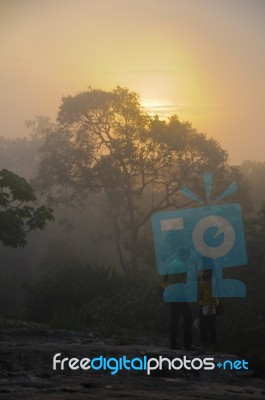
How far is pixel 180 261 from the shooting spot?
32.9 ft

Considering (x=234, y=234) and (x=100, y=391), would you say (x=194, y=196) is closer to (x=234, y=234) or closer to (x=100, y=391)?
(x=234, y=234)

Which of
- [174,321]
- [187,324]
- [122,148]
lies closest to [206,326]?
[187,324]

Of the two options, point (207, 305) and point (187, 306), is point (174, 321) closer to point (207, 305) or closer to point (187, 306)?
point (187, 306)

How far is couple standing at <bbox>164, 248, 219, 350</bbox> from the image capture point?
997cm

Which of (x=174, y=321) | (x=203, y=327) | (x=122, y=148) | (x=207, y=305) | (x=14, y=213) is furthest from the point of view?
(x=122, y=148)

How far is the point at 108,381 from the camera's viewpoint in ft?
22.4

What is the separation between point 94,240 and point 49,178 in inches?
359

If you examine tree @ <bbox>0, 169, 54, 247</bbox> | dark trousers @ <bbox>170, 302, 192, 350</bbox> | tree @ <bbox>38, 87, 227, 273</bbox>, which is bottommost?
dark trousers @ <bbox>170, 302, 192, 350</bbox>

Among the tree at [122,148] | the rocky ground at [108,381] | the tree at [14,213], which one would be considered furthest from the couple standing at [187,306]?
the tree at [122,148]

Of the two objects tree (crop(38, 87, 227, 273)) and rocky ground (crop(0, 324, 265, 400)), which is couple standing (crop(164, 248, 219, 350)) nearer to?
rocky ground (crop(0, 324, 265, 400))

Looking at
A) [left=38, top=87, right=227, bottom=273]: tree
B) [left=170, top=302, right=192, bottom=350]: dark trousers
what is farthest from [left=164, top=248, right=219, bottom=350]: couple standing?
[left=38, top=87, right=227, bottom=273]: tree

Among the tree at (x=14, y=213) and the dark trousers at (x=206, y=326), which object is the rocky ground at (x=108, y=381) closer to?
the dark trousers at (x=206, y=326)

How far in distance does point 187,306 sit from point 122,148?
20385 millimetres

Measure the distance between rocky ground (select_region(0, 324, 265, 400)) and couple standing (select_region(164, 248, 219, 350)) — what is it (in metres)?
0.97
